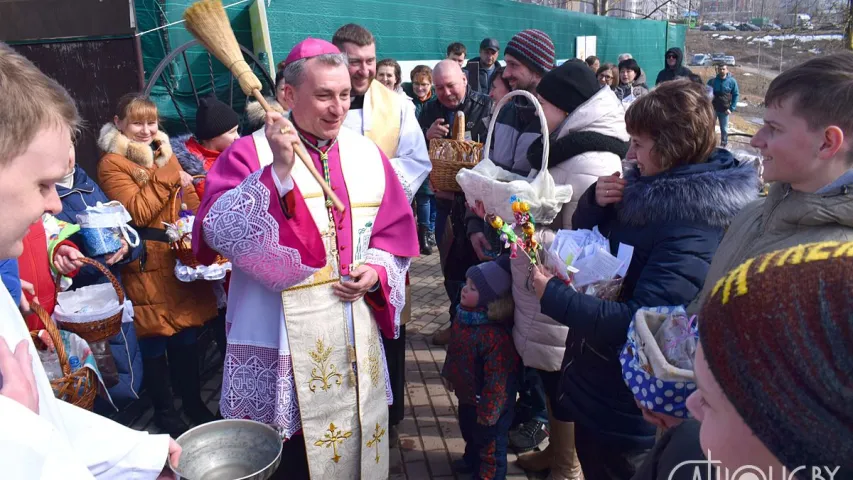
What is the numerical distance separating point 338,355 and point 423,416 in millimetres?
1681

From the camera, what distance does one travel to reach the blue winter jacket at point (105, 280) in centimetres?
352

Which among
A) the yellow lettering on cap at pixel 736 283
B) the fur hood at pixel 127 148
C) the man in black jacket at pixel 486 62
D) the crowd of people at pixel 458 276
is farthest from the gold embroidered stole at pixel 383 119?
the man in black jacket at pixel 486 62

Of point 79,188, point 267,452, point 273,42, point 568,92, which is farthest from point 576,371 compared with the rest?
point 273,42

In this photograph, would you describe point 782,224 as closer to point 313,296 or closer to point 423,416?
point 313,296

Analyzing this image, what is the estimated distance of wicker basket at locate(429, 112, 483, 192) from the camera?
3.91 metres

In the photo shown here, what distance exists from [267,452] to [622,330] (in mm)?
1328

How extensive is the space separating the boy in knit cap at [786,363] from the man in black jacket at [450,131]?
3.29m

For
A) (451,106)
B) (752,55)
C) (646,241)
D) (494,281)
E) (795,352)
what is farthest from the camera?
(752,55)

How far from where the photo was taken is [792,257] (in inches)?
34.4

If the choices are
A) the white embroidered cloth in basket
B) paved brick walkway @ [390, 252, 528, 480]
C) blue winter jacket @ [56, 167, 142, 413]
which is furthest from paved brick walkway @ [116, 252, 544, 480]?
the white embroidered cloth in basket

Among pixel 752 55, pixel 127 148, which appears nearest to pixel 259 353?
pixel 127 148

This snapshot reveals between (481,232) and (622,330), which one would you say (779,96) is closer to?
(622,330)

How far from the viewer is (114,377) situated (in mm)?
3455

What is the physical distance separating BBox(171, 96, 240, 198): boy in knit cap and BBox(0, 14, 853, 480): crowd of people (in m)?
0.02
